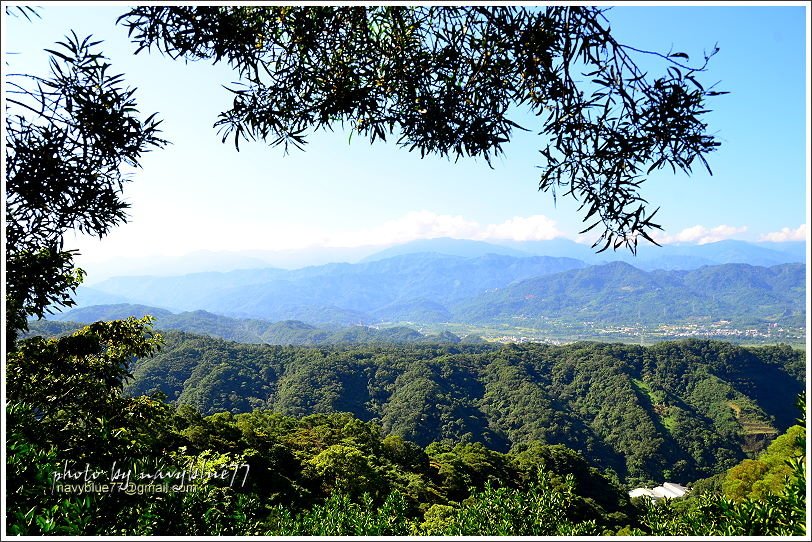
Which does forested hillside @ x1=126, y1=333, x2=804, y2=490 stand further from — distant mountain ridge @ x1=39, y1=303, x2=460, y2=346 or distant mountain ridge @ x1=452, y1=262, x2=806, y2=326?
distant mountain ridge @ x1=452, y1=262, x2=806, y2=326

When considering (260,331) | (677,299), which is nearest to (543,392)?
(260,331)

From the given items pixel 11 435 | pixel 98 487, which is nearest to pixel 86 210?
pixel 11 435

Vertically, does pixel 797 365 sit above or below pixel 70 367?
below

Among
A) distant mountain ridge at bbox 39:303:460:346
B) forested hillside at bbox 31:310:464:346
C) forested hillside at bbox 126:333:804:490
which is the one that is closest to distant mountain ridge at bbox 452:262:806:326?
forested hillside at bbox 31:310:464:346

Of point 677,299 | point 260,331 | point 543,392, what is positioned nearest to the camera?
point 543,392

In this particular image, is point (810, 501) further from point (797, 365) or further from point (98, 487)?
point (797, 365)

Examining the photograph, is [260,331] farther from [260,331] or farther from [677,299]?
[677,299]

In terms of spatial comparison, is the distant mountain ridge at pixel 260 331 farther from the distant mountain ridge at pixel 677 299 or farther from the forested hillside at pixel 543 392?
the distant mountain ridge at pixel 677 299

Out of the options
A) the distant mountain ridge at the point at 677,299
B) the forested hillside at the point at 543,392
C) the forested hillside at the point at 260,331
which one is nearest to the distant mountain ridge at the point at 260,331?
the forested hillside at the point at 260,331
